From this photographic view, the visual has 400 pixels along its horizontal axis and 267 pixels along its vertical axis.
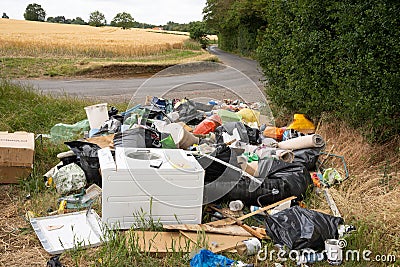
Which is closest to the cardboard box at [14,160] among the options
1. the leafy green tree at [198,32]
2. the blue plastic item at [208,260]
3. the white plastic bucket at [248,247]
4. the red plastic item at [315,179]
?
the blue plastic item at [208,260]

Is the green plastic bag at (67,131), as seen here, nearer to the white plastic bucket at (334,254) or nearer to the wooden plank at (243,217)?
the wooden plank at (243,217)

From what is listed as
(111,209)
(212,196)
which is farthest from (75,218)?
(212,196)

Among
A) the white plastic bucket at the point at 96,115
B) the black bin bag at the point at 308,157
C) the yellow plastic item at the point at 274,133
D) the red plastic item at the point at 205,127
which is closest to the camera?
the black bin bag at the point at 308,157

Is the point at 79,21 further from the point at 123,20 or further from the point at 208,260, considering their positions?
the point at 208,260

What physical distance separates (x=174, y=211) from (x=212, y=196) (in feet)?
1.43

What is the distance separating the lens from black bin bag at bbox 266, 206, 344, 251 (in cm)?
335

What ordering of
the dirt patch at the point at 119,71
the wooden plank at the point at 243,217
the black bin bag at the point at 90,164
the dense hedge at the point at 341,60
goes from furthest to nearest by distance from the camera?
the dirt patch at the point at 119,71 → the dense hedge at the point at 341,60 → the black bin bag at the point at 90,164 → the wooden plank at the point at 243,217

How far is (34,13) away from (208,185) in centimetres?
6956

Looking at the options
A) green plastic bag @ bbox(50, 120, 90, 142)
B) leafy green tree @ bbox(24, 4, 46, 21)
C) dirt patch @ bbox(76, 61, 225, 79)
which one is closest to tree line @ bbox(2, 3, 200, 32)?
leafy green tree @ bbox(24, 4, 46, 21)

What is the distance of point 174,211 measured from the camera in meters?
3.82

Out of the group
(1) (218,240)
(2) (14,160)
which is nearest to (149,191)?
(1) (218,240)

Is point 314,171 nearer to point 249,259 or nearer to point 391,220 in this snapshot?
point 391,220

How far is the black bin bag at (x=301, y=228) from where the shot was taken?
3.35 m

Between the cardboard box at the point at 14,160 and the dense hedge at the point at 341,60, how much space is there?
3.71 m
